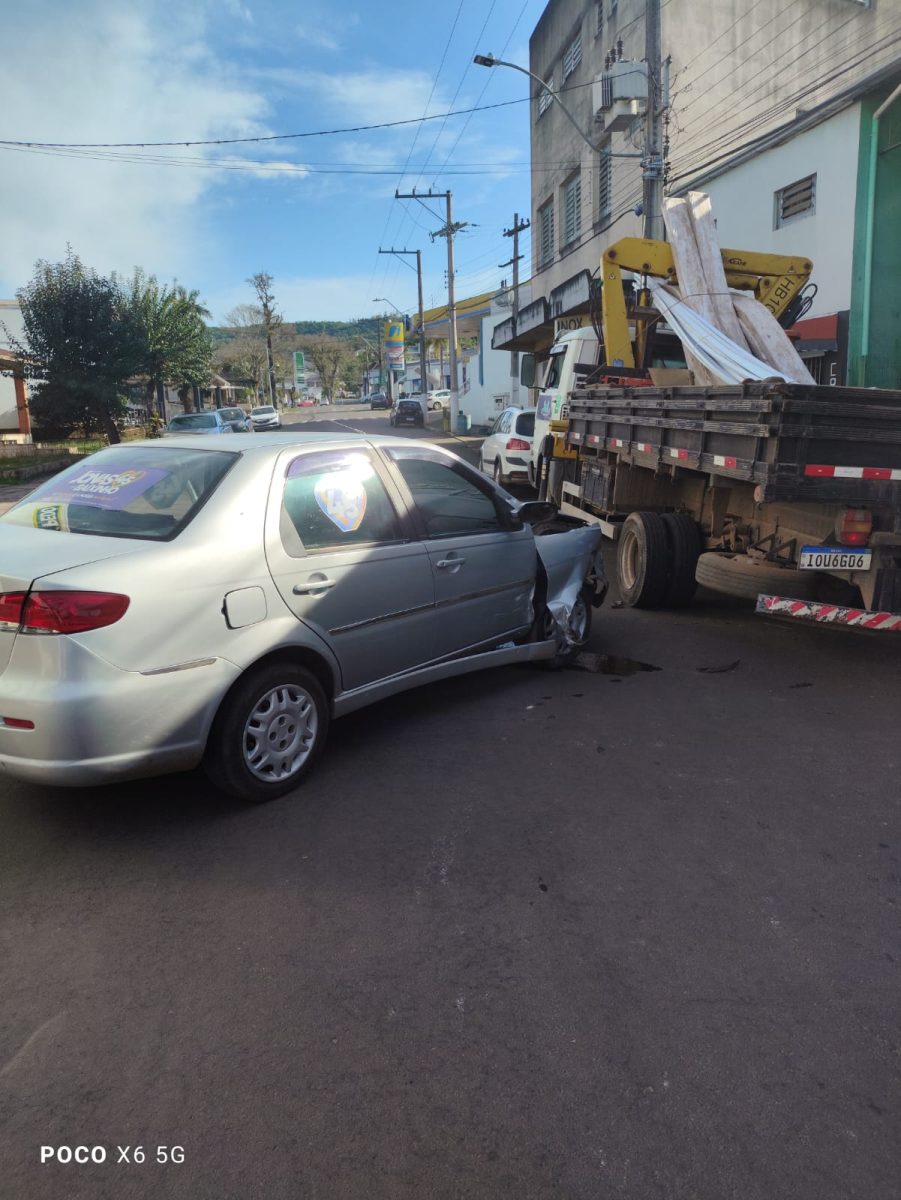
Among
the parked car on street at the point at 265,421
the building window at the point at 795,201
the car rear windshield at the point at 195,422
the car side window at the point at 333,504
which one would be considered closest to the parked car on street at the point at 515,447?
the building window at the point at 795,201

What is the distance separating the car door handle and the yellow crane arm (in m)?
6.99

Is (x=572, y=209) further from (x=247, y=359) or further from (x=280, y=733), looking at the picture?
(x=247, y=359)

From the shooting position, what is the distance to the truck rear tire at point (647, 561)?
7.54 m

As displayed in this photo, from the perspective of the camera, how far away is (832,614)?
5578mm

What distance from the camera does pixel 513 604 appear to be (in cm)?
552

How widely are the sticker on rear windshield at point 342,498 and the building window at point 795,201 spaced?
13214mm

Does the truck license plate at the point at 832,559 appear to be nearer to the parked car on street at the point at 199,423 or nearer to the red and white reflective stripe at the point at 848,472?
the red and white reflective stripe at the point at 848,472

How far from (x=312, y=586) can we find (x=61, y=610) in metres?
1.14

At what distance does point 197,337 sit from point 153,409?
3519 mm

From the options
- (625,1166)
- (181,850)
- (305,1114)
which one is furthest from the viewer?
(181,850)

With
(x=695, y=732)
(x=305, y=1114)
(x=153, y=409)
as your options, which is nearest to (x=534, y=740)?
(x=695, y=732)

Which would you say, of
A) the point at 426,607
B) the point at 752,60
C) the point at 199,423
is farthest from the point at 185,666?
the point at 199,423

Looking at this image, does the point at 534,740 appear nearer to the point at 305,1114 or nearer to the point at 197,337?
the point at 305,1114

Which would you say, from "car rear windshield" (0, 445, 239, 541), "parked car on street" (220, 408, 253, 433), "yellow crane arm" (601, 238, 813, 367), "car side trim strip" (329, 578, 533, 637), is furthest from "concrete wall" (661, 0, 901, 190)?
"parked car on street" (220, 408, 253, 433)
